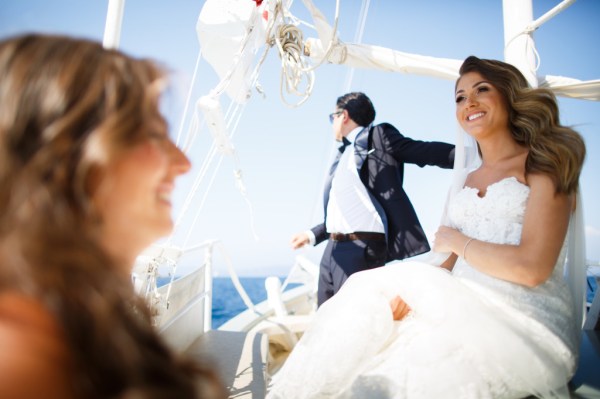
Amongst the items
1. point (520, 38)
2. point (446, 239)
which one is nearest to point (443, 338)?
point (446, 239)

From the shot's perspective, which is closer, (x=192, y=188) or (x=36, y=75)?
(x=36, y=75)

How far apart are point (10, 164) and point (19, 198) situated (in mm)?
46

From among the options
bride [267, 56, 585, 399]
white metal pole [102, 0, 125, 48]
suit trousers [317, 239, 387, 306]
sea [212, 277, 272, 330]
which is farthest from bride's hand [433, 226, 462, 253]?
sea [212, 277, 272, 330]

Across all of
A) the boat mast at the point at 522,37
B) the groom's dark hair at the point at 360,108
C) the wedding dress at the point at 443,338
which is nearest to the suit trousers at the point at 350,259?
the wedding dress at the point at 443,338

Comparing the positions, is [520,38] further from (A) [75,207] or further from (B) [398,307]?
(A) [75,207]

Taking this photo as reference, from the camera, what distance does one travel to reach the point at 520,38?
2658 millimetres

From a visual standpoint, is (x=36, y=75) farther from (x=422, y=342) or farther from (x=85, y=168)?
(x=422, y=342)

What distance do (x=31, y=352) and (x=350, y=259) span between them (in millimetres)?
2404

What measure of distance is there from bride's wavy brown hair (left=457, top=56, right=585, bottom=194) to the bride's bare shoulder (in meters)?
1.73

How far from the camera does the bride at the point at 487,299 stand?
1.17m

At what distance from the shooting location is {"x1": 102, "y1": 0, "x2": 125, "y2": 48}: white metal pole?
1.75 meters

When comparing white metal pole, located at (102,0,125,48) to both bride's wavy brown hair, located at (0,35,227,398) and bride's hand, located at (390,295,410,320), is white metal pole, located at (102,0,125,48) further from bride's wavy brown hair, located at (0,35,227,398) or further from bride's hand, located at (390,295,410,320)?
bride's hand, located at (390,295,410,320)

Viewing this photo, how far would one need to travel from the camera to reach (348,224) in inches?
109

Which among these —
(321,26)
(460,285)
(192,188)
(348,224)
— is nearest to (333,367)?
(460,285)
